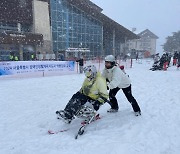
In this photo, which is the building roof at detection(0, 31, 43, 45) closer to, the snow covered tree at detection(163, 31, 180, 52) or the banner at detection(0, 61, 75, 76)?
the banner at detection(0, 61, 75, 76)

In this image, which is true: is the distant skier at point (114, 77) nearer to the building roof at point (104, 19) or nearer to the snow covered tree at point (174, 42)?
the building roof at point (104, 19)

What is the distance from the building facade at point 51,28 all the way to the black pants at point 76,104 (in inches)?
1071

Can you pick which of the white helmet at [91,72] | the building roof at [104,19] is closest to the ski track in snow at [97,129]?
the white helmet at [91,72]

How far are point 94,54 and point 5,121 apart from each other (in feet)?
122

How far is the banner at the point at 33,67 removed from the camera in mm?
14188

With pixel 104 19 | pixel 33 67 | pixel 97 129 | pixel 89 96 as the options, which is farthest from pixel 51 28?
pixel 97 129

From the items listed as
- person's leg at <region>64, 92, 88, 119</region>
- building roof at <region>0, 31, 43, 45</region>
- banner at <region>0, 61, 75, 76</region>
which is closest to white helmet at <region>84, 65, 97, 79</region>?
person's leg at <region>64, 92, 88, 119</region>

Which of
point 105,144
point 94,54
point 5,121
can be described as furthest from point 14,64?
point 94,54

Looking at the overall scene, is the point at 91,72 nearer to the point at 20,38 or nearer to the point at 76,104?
the point at 76,104

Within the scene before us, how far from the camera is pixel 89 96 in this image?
5.51m

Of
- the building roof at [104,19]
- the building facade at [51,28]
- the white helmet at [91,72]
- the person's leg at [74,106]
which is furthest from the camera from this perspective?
the building roof at [104,19]

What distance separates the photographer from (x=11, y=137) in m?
5.04

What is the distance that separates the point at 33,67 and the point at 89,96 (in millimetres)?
10707

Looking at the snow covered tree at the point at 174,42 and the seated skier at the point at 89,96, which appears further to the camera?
the snow covered tree at the point at 174,42
